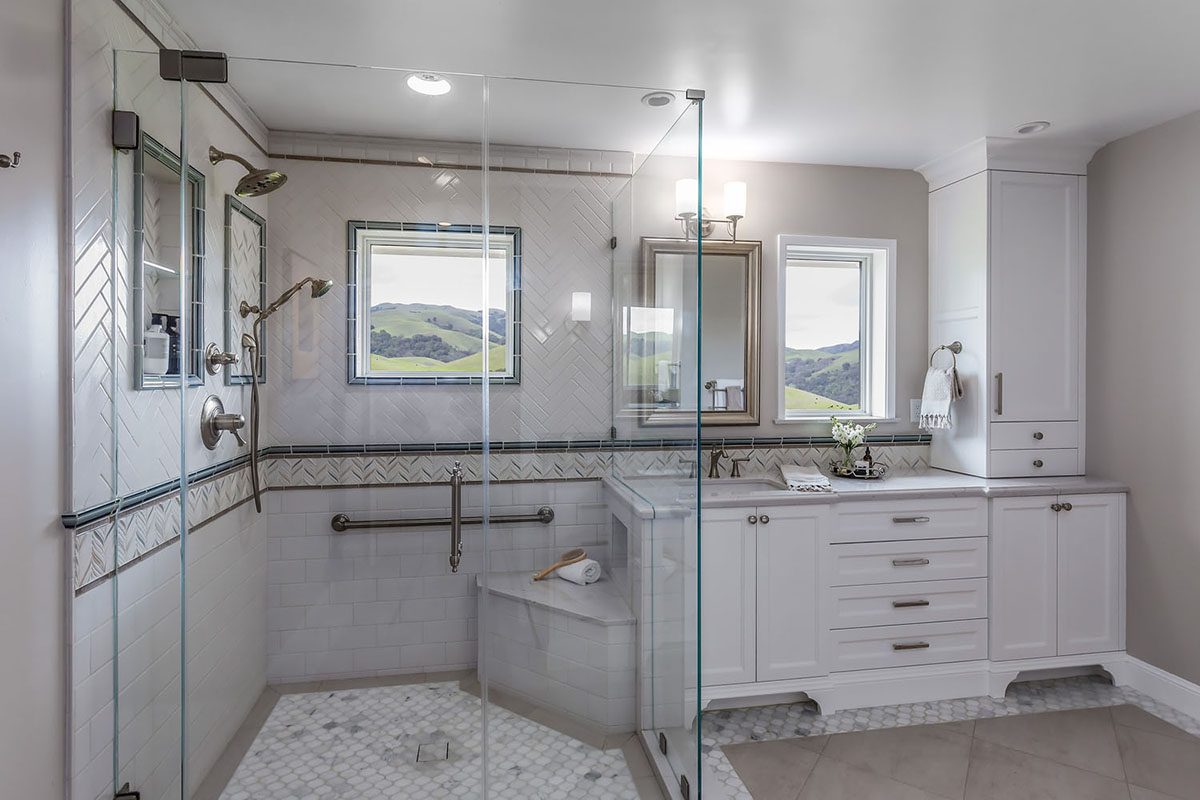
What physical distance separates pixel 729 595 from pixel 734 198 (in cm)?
188

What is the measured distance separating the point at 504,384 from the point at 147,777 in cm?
142

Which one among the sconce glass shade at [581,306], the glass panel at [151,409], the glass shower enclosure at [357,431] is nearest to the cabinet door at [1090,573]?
the glass shower enclosure at [357,431]

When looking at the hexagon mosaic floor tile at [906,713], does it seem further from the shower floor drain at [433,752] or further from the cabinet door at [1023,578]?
the shower floor drain at [433,752]

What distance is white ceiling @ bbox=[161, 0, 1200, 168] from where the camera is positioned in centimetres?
182

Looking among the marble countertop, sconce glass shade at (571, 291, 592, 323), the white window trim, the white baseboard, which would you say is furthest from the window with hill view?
the white baseboard

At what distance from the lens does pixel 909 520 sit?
2.85 meters

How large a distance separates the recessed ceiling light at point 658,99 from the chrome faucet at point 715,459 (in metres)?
1.76

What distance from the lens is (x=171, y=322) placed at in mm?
1759

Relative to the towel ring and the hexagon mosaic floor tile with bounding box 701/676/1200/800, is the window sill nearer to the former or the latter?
the towel ring

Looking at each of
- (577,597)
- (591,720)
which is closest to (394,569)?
(577,597)

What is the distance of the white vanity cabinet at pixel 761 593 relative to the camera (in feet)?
8.84

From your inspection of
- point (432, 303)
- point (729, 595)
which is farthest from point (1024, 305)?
point (432, 303)

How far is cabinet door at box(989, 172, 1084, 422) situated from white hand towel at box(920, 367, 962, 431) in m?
0.18

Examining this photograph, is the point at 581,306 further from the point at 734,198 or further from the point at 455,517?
the point at 734,198
